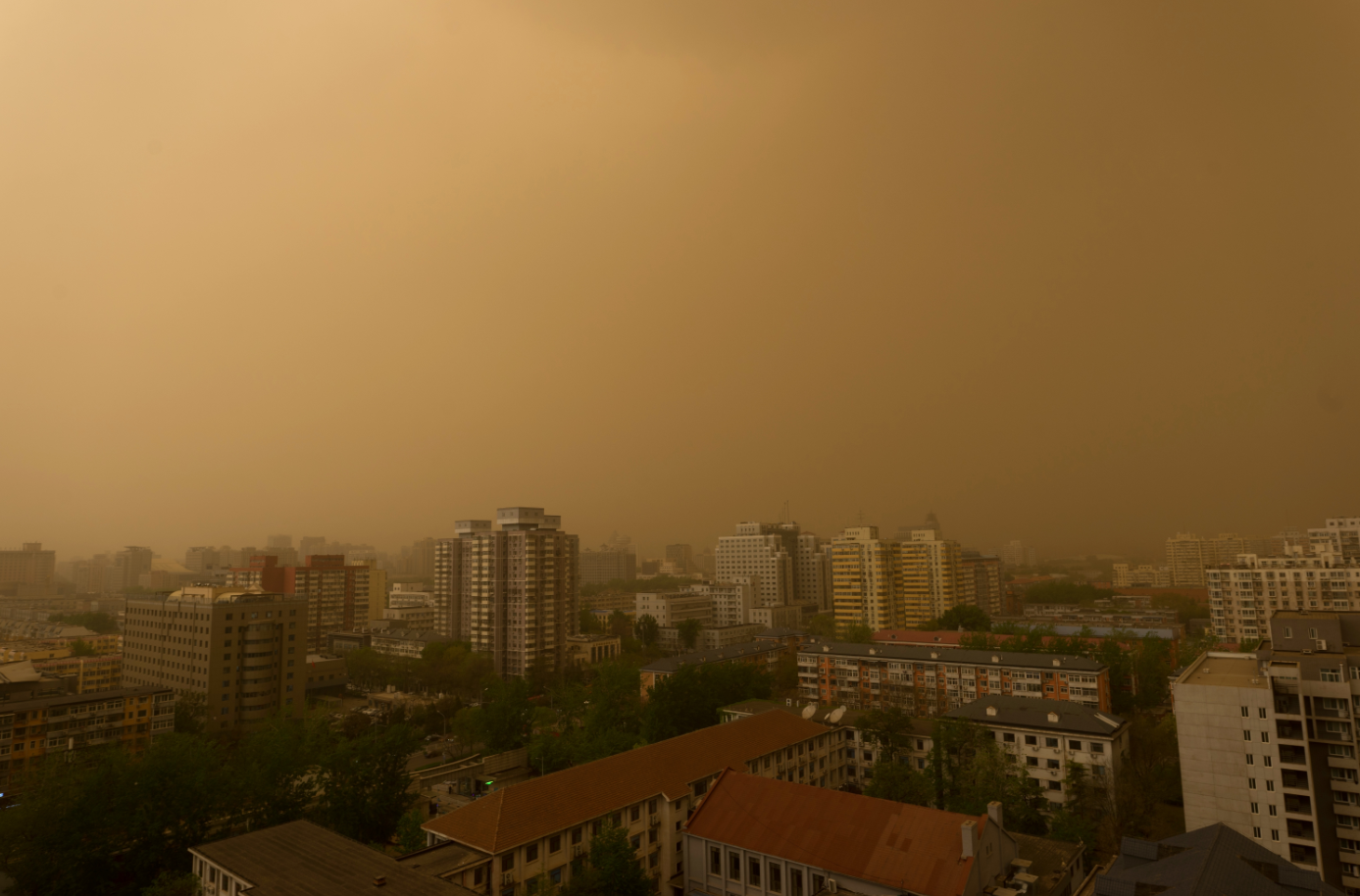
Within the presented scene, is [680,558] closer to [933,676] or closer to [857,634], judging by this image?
[857,634]

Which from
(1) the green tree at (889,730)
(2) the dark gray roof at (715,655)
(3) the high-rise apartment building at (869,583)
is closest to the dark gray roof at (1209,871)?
(1) the green tree at (889,730)

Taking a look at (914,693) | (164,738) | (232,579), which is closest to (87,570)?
(232,579)

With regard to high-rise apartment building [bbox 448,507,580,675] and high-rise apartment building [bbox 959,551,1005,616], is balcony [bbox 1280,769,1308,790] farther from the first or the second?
high-rise apartment building [bbox 959,551,1005,616]

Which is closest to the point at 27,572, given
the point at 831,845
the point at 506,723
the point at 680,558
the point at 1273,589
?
the point at 506,723

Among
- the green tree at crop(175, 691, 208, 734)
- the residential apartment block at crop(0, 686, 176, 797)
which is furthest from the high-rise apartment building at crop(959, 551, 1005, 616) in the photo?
the residential apartment block at crop(0, 686, 176, 797)

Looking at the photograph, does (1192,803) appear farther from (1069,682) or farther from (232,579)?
(232,579)

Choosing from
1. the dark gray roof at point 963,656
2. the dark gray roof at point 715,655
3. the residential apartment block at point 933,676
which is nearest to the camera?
the residential apartment block at point 933,676

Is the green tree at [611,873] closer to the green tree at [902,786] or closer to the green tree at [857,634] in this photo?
the green tree at [902,786]
